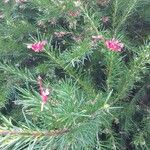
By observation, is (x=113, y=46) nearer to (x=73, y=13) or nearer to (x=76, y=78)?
(x=76, y=78)

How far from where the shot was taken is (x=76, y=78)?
0.98m

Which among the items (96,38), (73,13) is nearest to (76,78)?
(96,38)

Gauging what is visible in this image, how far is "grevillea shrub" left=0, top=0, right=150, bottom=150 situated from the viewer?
765 mm

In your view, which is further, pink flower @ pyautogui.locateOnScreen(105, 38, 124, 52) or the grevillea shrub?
pink flower @ pyautogui.locateOnScreen(105, 38, 124, 52)

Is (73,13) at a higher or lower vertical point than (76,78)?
higher

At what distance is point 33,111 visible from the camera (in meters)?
0.79

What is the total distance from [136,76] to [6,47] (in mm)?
463

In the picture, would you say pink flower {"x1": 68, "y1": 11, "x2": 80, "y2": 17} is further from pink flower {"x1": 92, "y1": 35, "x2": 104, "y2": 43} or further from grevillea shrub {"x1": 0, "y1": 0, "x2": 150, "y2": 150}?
pink flower {"x1": 92, "y1": 35, "x2": 104, "y2": 43}

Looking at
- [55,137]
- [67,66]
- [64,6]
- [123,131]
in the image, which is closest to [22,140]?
[55,137]

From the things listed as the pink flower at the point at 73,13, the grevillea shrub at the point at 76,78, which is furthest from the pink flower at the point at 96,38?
the pink flower at the point at 73,13

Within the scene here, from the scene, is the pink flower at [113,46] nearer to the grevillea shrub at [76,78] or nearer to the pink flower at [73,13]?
the grevillea shrub at [76,78]

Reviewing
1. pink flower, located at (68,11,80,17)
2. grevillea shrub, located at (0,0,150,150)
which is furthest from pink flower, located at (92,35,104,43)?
pink flower, located at (68,11,80,17)

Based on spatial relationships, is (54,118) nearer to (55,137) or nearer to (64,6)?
(55,137)

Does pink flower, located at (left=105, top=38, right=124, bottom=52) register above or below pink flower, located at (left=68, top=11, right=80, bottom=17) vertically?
below
